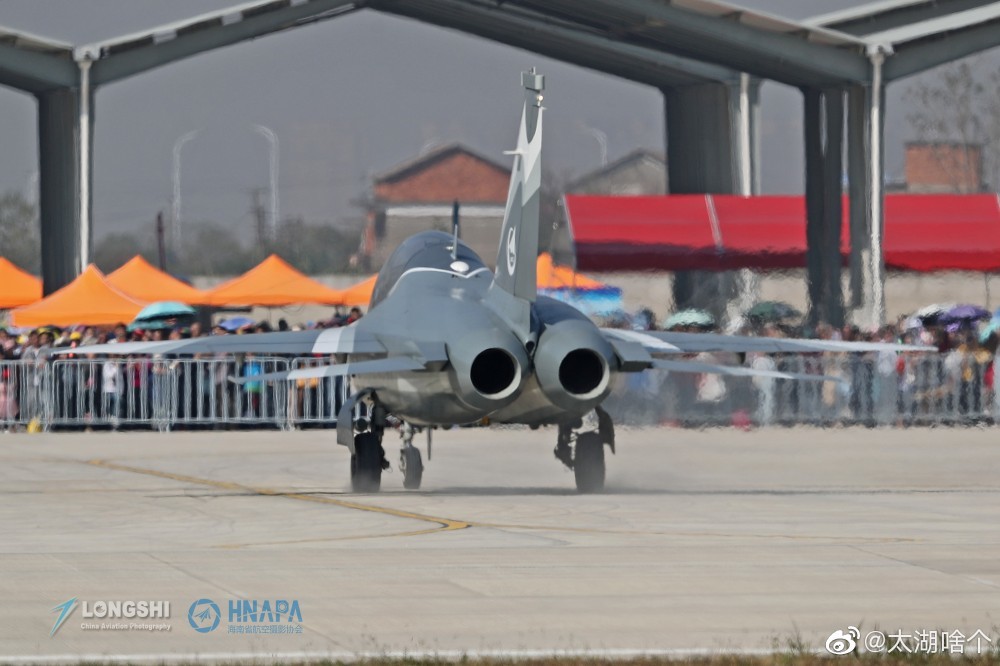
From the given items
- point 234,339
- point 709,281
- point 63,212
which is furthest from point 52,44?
point 234,339

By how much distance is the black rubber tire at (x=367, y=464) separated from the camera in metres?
18.9

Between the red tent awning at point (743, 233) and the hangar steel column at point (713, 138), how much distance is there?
4.23m

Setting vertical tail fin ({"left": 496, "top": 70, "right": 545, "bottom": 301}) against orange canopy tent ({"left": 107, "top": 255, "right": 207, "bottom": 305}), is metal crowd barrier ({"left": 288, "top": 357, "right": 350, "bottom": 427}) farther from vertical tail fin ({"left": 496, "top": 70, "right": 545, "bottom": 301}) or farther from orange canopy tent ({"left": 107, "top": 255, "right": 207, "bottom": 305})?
vertical tail fin ({"left": 496, "top": 70, "right": 545, "bottom": 301})

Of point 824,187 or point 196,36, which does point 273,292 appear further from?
point 824,187

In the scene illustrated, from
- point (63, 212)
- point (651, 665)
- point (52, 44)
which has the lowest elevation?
point (651, 665)

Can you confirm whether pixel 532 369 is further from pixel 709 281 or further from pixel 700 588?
pixel 709 281

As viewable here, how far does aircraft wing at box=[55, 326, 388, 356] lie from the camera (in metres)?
18.1

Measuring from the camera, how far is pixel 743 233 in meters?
39.6

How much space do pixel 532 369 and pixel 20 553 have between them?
5.84 metres

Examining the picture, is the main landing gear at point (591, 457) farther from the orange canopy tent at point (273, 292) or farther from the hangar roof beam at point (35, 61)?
the hangar roof beam at point (35, 61)

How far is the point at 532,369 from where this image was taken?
16.8 metres

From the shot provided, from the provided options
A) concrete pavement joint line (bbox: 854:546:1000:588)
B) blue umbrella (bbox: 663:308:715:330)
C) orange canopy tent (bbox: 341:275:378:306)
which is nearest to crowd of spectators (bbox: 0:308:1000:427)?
blue umbrella (bbox: 663:308:715:330)

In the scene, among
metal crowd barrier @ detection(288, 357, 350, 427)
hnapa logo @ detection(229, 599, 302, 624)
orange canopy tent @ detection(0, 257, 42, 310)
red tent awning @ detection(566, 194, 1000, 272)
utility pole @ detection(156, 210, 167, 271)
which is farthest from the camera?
utility pole @ detection(156, 210, 167, 271)

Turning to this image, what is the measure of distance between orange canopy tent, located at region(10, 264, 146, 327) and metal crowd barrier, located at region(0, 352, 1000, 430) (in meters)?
4.37
